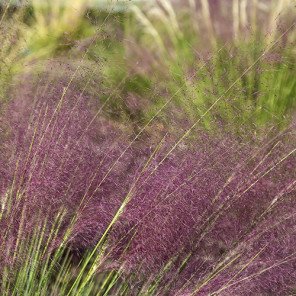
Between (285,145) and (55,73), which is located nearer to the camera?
(285,145)

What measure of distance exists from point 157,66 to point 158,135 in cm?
51

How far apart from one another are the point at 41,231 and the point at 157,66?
0.69 metres

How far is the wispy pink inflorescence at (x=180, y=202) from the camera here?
1.14 metres

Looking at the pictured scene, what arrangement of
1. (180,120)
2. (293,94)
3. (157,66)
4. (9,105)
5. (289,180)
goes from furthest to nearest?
(293,94), (157,66), (9,105), (180,120), (289,180)

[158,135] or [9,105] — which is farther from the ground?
[9,105]

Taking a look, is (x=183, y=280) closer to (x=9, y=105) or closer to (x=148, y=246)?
(x=148, y=246)


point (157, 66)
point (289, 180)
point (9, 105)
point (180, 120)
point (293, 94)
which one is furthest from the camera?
point (293, 94)

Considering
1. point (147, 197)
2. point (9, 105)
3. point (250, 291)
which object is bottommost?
point (250, 291)

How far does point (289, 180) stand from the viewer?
115cm

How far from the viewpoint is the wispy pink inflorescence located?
1144 millimetres

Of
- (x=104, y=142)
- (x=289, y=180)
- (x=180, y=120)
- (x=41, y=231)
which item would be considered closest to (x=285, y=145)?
(x=289, y=180)

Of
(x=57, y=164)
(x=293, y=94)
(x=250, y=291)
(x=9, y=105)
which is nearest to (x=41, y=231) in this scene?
(x=57, y=164)

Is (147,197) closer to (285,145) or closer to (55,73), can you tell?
(285,145)

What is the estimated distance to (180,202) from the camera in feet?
3.84
